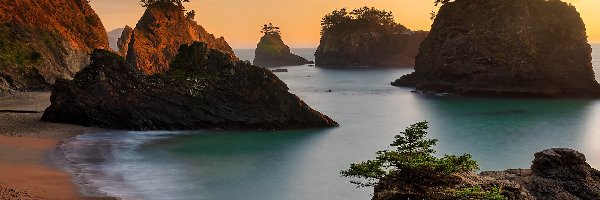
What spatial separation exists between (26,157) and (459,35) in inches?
2245

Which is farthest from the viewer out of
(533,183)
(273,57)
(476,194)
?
(273,57)

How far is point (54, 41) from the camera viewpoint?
58.5 m

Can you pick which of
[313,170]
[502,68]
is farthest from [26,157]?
[502,68]

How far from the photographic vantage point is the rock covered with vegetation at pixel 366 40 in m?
152

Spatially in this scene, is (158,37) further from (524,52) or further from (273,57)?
(273,57)

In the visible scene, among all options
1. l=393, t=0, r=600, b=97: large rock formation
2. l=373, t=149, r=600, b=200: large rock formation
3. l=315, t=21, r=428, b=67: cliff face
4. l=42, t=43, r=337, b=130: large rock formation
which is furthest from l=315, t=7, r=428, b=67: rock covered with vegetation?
l=373, t=149, r=600, b=200: large rock formation

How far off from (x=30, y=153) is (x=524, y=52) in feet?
183

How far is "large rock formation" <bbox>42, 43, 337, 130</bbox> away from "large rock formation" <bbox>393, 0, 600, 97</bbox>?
3481 cm

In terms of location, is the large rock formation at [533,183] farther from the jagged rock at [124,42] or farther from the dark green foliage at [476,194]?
the jagged rock at [124,42]

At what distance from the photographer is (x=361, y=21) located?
539 ft

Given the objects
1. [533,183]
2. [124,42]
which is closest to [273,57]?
[124,42]

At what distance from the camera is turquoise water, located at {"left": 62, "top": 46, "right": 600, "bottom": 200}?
22656mm

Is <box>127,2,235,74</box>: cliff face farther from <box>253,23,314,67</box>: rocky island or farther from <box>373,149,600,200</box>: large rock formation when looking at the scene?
<box>253,23,314,67</box>: rocky island

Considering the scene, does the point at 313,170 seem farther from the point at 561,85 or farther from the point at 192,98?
the point at 561,85
